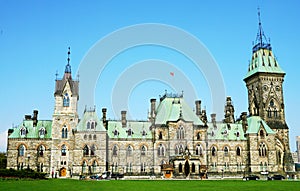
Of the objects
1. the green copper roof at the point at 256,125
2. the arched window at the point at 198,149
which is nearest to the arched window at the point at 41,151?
the arched window at the point at 198,149

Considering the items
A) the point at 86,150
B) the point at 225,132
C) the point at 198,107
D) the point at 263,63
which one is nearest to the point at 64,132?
the point at 86,150

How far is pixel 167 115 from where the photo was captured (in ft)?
Answer: 244

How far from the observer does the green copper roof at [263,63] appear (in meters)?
89.2

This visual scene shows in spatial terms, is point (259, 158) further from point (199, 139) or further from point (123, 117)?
point (123, 117)

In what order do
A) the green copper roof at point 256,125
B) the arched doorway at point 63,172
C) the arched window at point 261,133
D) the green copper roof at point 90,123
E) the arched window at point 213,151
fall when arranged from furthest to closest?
the green copper roof at point 256,125 < the arched window at point 261,133 < the arched window at point 213,151 < the green copper roof at point 90,123 < the arched doorway at point 63,172

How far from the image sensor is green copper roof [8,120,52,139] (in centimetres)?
6900

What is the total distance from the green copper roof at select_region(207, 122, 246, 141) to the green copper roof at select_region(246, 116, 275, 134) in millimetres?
2097

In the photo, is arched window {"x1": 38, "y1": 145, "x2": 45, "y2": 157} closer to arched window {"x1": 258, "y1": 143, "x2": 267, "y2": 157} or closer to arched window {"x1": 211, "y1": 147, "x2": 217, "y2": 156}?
arched window {"x1": 211, "y1": 147, "x2": 217, "y2": 156}

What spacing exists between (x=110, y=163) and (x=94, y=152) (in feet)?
13.9

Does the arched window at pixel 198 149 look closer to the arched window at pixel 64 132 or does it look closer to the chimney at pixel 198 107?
the chimney at pixel 198 107

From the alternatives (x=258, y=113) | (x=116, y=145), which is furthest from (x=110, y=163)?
(x=258, y=113)

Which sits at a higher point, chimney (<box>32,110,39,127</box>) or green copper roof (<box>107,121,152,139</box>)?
chimney (<box>32,110,39,127</box>)

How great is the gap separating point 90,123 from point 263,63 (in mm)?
46826

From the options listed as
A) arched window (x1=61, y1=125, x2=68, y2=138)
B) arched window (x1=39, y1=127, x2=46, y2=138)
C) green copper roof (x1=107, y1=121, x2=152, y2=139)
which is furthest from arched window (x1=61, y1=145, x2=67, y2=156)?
green copper roof (x1=107, y1=121, x2=152, y2=139)
